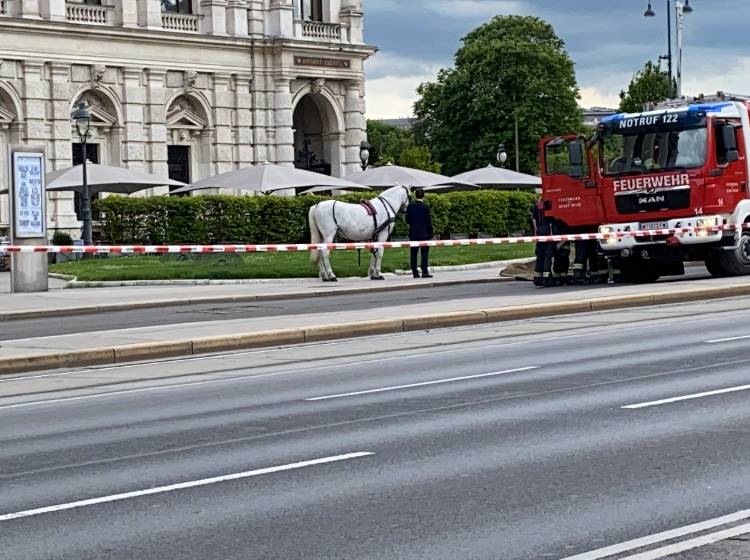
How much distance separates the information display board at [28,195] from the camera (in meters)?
31.1

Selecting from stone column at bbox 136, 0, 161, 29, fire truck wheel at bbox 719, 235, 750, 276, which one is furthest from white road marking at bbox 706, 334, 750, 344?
stone column at bbox 136, 0, 161, 29

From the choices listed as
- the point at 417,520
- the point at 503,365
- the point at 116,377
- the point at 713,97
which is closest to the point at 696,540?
the point at 417,520

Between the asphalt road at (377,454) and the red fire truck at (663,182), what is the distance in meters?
10.9

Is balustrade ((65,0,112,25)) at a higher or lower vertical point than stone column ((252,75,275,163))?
higher

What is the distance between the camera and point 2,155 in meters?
53.0

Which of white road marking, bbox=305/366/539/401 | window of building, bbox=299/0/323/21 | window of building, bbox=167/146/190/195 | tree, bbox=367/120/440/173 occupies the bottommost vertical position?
white road marking, bbox=305/366/539/401

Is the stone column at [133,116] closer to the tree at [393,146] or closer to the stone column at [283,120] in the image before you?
the stone column at [283,120]

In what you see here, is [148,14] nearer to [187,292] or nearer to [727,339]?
[187,292]

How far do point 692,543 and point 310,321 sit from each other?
49.9ft

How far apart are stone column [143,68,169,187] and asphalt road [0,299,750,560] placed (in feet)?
129

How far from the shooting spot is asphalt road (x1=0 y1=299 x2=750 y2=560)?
805cm

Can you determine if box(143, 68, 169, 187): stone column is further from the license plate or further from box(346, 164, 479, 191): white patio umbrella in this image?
the license plate

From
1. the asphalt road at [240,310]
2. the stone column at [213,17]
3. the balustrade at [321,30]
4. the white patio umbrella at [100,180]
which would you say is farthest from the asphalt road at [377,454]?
the balustrade at [321,30]

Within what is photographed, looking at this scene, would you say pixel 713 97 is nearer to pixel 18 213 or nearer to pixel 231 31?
pixel 18 213
